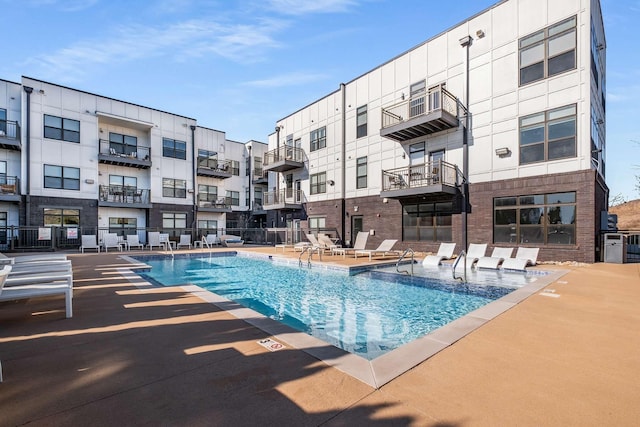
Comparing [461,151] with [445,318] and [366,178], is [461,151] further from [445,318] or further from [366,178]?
[445,318]

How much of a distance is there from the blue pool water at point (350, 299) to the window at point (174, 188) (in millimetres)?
13250

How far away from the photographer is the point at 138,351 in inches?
128

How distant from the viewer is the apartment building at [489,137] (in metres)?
11.1

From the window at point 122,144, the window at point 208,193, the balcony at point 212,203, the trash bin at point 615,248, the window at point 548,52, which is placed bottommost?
the trash bin at point 615,248

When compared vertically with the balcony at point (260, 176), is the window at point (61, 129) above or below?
above

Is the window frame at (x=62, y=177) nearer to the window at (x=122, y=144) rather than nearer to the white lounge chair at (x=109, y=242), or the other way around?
the window at (x=122, y=144)

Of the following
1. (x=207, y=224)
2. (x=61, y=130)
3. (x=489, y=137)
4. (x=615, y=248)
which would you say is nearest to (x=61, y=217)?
(x=61, y=130)

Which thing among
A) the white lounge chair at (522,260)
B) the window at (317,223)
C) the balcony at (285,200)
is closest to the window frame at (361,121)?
the window at (317,223)

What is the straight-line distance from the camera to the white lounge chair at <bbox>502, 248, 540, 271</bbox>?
9922mm

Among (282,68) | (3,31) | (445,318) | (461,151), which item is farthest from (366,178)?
(3,31)

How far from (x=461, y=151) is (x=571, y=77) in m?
4.39

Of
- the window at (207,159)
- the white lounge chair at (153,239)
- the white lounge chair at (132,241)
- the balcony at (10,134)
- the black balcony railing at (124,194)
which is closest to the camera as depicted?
the balcony at (10,134)

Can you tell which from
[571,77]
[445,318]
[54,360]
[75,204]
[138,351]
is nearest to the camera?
[54,360]

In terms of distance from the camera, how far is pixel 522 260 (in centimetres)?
1008
